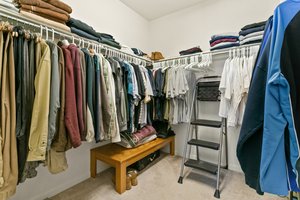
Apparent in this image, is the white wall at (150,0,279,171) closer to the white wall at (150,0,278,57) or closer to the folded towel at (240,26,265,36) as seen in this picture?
the white wall at (150,0,278,57)

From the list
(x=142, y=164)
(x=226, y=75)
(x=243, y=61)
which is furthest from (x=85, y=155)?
(x=243, y=61)

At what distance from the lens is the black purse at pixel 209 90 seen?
2.18m

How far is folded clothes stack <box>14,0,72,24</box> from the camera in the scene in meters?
1.21

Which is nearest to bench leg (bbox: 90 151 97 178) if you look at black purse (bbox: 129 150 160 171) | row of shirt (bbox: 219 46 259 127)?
black purse (bbox: 129 150 160 171)

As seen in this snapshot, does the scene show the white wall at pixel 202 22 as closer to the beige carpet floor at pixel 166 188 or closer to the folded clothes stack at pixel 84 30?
the folded clothes stack at pixel 84 30

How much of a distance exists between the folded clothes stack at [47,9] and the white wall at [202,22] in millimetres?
1860

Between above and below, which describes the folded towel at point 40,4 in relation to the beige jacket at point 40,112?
above

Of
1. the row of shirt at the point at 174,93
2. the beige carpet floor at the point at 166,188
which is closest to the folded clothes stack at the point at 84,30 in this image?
the row of shirt at the point at 174,93

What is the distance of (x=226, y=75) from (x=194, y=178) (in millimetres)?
1373

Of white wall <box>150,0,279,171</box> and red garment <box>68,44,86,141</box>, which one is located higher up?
white wall <box>150,0,279,171</box>

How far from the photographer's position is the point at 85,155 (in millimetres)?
1991

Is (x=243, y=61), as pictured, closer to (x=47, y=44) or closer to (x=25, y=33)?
(x=47, y=44)

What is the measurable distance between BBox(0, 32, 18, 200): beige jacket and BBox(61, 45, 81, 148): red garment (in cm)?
30

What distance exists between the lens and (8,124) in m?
0.89
